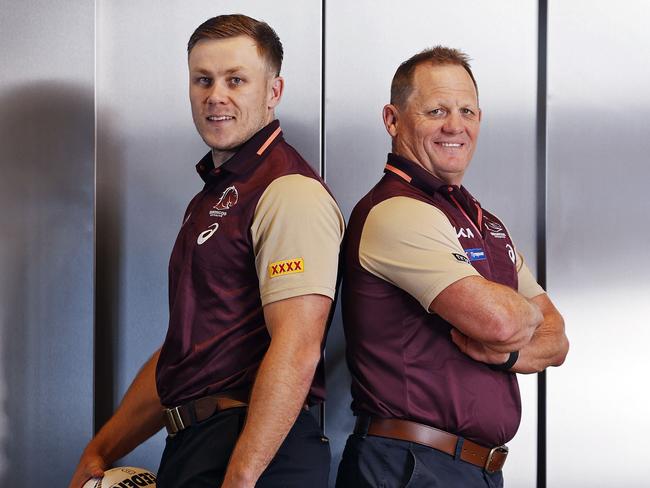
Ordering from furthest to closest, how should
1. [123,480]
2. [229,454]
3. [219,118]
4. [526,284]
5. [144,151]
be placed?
1. [144,151]
2. [526,284]
3. [123,480]
4. [219,118]
5. [229,454]

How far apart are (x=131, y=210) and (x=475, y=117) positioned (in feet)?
3.72

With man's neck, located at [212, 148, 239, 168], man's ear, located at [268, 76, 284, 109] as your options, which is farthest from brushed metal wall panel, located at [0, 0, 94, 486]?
man's ear, located at [268, 76, 284, 109]

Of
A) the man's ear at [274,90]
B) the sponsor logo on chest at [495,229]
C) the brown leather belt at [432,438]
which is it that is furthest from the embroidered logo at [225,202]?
the sponsor logo on chest at [495,229]

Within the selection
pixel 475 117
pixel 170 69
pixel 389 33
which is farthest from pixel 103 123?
pixel 475 117

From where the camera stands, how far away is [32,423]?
2.64 metres

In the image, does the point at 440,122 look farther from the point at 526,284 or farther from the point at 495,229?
the point at 526,284

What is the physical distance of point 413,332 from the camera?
77.7 inches

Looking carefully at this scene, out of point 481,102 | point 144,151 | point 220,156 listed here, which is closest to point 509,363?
point 220,156

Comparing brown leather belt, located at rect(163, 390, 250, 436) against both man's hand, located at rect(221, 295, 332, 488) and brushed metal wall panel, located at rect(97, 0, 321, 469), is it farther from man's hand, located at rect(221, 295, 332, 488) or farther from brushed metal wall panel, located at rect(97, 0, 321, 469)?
brushed metal wall panel, located at rect(97, 0, 321, 469)

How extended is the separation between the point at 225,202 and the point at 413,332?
511mm

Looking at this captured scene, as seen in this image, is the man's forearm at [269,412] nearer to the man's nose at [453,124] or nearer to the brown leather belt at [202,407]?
the brown leather belt at [202,407]

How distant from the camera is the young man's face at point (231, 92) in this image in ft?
6.79

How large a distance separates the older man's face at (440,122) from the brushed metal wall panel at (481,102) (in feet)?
1.80

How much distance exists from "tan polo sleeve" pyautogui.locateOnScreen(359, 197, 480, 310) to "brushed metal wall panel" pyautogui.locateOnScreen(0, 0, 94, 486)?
3.51ft
